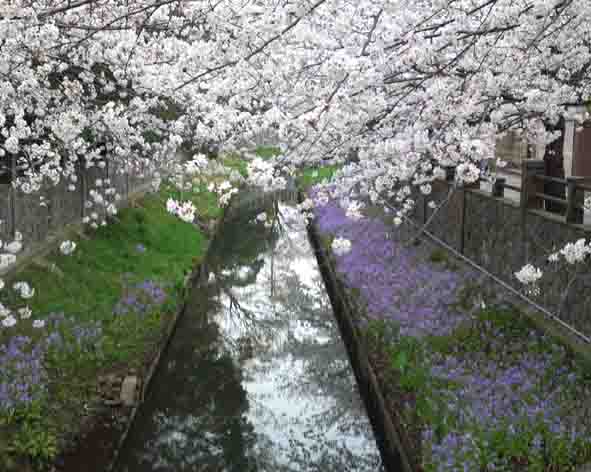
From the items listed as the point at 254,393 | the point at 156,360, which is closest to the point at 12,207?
the point at 156,360

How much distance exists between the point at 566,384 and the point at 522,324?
220 cm

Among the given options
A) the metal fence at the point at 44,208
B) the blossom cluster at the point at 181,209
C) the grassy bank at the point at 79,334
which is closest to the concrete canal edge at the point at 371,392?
the grassy bank at the point at 79,334

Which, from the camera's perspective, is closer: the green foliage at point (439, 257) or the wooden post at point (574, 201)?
the wooden post at point (574, 201)

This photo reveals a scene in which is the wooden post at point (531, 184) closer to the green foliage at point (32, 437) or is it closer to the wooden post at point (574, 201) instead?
the wooden post at point (574, 201)

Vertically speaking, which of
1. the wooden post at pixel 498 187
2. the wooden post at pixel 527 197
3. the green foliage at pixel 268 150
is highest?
the green foliage at pixel 268 150

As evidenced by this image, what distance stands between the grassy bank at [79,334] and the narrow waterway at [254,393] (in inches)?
33.2

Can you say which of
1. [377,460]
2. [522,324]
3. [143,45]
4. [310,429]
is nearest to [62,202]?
[143,45]

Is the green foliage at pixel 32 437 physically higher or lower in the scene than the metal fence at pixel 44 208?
lower

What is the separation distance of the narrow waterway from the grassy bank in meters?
0.84

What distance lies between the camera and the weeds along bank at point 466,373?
6676mm

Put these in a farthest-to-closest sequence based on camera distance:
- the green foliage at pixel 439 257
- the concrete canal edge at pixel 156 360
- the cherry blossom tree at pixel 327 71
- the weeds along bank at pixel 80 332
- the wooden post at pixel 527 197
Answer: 1. the green foliage at pixel 439 257
2. the wooden post at pixel 527 197
3. the concrete canal edge at pixel 156 360
4. the weeds along bank at pixel 80 332
5. the cherry blossom tree at pixel 327 71

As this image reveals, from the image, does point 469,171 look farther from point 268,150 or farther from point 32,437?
point 268,150

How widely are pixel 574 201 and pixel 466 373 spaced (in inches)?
110

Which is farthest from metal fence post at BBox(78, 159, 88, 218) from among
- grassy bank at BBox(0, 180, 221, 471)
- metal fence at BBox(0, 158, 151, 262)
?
grassy bank at BBox(0, 180, 221, 471)
